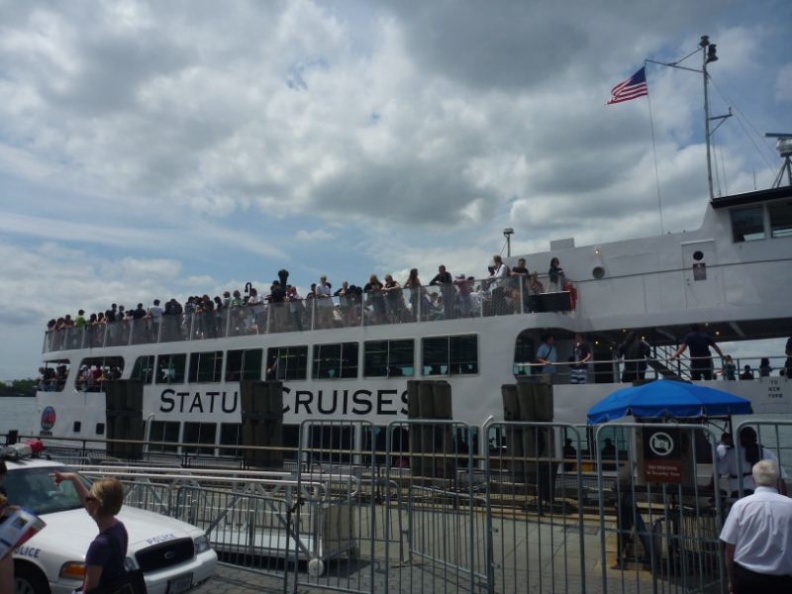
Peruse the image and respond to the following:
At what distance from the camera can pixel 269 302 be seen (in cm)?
2005

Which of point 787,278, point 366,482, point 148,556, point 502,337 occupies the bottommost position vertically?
point 148,556

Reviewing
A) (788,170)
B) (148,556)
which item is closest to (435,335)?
(788,170)

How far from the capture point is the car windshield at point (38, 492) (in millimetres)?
6430

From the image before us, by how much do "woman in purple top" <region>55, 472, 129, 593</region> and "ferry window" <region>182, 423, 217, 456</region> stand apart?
16.2m

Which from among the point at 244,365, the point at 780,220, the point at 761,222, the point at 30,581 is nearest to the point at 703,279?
the point at 761,222

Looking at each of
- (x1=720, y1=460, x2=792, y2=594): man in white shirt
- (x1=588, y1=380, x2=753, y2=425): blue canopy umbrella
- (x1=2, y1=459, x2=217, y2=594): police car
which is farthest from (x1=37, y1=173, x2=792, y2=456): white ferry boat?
(x1=720, y1=460, x2=792, y2=594): man in white shirt

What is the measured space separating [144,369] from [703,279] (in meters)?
18.4

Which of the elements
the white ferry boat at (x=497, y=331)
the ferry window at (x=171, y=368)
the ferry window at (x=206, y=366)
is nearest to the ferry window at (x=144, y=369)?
the ferry window at (x=171, y=368)

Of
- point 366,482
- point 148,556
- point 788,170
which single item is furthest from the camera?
point 788,170

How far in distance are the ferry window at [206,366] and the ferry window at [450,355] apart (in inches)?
300

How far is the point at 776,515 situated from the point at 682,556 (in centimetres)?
100

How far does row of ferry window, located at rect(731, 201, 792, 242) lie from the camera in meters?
15.0

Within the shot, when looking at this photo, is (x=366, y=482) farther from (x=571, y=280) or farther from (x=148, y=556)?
(x=571, y=280)

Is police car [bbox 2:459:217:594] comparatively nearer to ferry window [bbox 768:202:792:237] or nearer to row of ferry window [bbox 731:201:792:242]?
row of ferry window [bbox 731:201:792:242]
